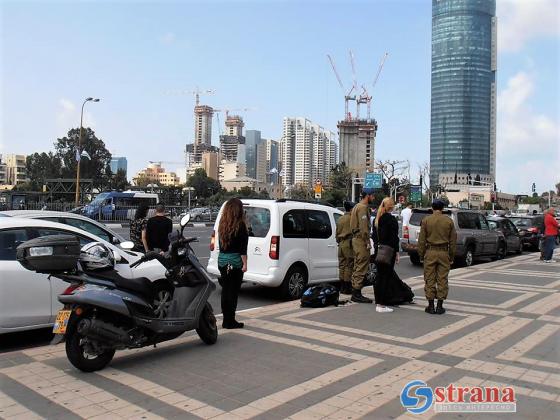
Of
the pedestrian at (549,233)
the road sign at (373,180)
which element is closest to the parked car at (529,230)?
the pedestrian at (549,233)

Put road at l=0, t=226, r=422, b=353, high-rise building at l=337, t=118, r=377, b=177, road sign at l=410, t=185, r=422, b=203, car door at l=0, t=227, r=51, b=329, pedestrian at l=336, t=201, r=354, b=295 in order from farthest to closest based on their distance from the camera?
high-rise building at l=337, t=118, r=377, b=177 → road sign at l=410, t=185, r=422, b=203 → pedestrian at l=336, t=201, r=354, b=295 → road at l=0, t=226, r=422, b=353 → car door at l=0, t=227, r=51, b=329

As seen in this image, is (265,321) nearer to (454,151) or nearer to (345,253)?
(345,253)

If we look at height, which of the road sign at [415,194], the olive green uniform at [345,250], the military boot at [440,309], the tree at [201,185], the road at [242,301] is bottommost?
the road at [242,301]

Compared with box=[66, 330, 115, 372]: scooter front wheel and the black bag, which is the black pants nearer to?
box=[66, 330, 115, 372]: scooter front wheel

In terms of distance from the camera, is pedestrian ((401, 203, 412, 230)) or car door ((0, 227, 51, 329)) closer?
car door ((0, 227, 51, 329))

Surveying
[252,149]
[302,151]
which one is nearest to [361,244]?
[302,151]

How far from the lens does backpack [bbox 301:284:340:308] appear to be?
8.49m

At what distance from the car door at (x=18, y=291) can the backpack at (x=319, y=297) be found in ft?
12.8

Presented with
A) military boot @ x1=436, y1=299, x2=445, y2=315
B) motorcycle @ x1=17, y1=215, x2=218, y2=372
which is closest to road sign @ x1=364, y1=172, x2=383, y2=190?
military boot @ x1=436, y1=299, x2=445, y2=315

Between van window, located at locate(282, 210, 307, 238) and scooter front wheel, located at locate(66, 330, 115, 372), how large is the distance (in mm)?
4995

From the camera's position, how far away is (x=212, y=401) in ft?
14.6

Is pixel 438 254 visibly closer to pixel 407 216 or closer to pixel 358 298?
pixel 358 298

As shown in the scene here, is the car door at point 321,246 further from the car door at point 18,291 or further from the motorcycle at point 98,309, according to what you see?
the car door at point 18,291

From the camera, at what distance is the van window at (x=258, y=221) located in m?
9.70
